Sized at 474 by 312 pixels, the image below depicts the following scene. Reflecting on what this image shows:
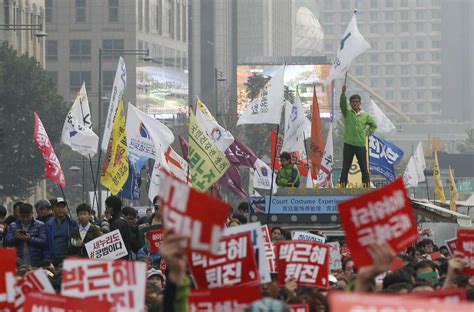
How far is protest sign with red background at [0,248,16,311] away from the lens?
9836mm

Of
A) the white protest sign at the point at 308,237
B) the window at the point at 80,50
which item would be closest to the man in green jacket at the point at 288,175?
the white protest sign at the point at 308,237

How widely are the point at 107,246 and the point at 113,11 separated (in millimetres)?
98765

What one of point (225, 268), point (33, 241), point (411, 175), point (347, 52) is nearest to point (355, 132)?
point (347, 52)

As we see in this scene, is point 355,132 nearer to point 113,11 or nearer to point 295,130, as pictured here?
point 295,130

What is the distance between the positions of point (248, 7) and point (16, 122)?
319 feet

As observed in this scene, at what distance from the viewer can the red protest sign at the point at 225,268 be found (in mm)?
9844

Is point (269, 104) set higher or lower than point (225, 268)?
higher

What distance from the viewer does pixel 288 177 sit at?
841 inches

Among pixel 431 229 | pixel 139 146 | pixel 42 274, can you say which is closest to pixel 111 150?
pixel 139 146

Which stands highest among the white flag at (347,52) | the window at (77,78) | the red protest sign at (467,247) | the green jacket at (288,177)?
the white flag at (347,52)

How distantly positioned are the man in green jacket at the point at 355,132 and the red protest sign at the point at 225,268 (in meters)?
11.3

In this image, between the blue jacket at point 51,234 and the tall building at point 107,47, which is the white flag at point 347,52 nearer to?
the blue jacket at point 51,234

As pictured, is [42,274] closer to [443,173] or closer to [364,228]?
[364,228]

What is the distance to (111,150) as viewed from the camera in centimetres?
2361
